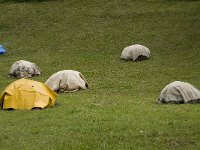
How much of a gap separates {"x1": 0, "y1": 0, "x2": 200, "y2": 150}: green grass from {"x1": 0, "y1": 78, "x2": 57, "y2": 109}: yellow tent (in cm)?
53

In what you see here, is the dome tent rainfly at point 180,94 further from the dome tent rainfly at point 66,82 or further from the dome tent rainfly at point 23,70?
the dome tent rainfly at point 23,70

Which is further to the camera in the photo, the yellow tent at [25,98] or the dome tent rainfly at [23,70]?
the dome tent rainfly at [23,70]

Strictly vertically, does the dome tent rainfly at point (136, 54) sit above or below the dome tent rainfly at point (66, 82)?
above

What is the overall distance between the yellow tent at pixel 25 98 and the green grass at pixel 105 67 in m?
0.53

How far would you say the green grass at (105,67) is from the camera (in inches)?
461

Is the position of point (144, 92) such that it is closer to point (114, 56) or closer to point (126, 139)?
point (126, 139)

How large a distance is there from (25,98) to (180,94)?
4.94 meters

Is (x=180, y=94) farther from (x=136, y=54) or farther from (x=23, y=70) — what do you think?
(x=136, y=54)

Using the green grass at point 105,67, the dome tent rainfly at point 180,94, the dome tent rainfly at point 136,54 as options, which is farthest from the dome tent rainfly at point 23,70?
the dome tent rainfly at point 180,94

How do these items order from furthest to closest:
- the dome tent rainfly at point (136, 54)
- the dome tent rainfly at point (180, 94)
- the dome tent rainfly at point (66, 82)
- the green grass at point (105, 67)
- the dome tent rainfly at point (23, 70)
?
1. the dome tent rainfly at point (136, 54)
2. the dome tent rainfly at point (23, 70)
3. the dome tent rainfly at point (66, 82)
4. the dome tent rainfly at point (180, 94)
5. the green grass at point (105, 67)

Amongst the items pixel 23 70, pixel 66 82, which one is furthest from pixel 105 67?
pixel 66 82

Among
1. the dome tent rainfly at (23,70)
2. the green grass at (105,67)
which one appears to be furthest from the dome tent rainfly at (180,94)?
the dome tent rainfly at (23,70)

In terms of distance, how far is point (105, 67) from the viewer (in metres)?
26.3

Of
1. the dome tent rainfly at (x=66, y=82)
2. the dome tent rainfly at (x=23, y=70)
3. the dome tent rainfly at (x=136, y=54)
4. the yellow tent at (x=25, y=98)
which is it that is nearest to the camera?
the yellow tent at (x=25, y=98)
